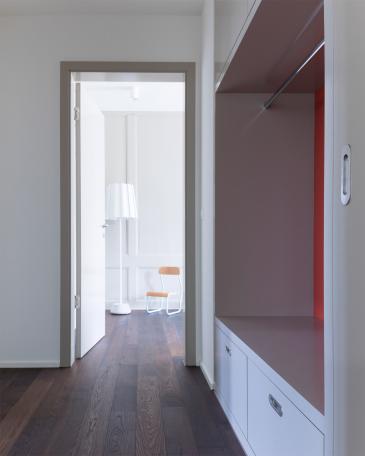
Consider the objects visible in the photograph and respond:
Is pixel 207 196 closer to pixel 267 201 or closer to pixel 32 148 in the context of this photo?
pixel 267 201

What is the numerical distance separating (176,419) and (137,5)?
2818 millimetres

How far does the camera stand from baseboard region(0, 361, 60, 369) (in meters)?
3.51

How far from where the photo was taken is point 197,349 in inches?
139

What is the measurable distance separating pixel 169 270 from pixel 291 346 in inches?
161

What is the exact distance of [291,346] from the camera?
2061 millimetres

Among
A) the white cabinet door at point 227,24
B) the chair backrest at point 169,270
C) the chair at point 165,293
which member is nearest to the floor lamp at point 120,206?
the chair at point 165,293

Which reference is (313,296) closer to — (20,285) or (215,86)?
(215,86)

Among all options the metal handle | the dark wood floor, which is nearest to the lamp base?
the dark wood floor

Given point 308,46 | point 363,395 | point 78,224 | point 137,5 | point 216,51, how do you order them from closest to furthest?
point 363,395, point 308,46, point 216,51, point 137,5, point 78,224

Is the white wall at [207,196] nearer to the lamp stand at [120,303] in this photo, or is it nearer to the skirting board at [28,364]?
the skirting board at [28,364]

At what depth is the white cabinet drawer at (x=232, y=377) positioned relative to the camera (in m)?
2.14

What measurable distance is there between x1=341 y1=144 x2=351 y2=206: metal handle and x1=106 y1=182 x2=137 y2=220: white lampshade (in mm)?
4991

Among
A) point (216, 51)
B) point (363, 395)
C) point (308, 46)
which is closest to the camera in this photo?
point (363, 395)

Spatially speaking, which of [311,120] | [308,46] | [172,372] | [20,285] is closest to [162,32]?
[311,120]
